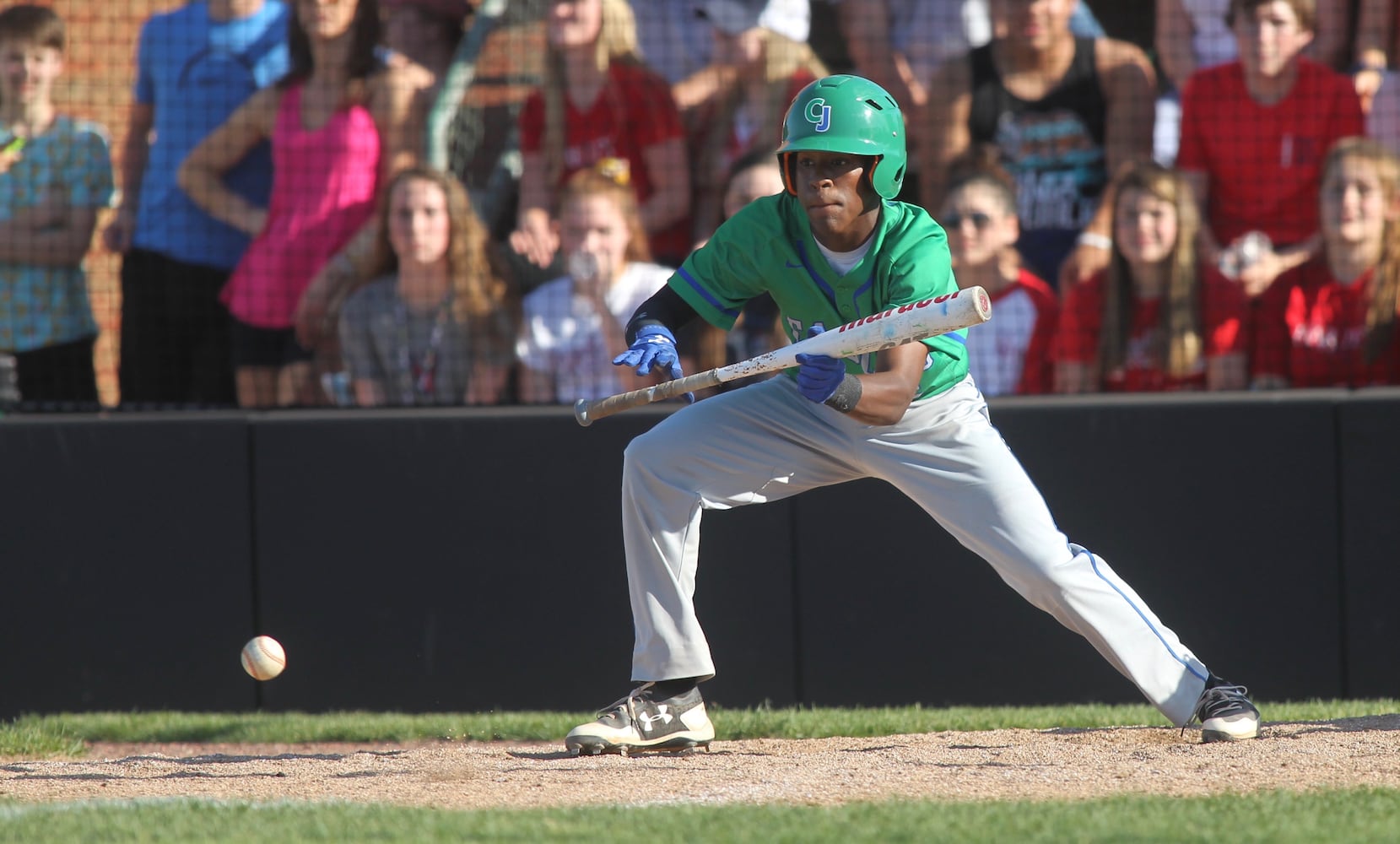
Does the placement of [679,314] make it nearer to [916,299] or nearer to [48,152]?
[916,299]

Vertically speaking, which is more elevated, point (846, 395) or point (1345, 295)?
point (1345, 295)

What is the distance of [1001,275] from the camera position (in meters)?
6.71

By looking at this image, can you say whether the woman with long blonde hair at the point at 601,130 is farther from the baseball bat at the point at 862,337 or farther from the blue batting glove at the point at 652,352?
the baseball bat at the point at 862,337

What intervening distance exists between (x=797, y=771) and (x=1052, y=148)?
142 inches

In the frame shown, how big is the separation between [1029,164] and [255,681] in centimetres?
400

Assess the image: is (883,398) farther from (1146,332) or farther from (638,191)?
(638,191)

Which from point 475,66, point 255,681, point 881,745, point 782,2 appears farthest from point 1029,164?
point 255,681

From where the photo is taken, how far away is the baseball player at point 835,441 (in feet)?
14.2

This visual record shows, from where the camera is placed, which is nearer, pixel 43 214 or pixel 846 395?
pixel 846 395

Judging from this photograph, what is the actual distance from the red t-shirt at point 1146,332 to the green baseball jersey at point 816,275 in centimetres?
221

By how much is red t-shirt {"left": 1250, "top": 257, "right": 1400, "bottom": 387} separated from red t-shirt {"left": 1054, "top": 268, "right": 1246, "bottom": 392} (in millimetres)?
123

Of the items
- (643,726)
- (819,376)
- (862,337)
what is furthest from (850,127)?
(643,726)

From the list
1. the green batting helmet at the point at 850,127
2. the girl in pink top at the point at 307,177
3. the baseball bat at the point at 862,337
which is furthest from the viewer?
the girl in pink top at the point at 307,177

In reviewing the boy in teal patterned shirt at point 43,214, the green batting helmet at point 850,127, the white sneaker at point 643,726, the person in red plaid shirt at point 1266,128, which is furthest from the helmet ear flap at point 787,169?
the boy in teal patterned shirt at point 43,214
